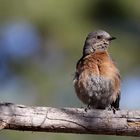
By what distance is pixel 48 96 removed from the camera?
56.1ft

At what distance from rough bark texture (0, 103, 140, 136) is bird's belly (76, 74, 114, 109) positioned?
1.35 meters

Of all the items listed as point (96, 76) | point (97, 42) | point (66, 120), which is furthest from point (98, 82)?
point (66, 120)

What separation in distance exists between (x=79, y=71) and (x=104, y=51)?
1.91 feet

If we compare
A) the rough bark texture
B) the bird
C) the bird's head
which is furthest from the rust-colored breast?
the rough bark texture

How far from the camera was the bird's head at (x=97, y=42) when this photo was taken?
952cm

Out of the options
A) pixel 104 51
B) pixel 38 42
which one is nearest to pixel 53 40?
pixel 38 42

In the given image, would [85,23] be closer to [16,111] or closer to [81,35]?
[81,35]

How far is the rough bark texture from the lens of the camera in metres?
7.18

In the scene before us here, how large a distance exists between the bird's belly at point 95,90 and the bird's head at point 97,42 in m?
0.75

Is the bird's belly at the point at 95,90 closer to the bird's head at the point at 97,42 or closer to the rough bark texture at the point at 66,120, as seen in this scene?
the bird's head at the point at 97,42

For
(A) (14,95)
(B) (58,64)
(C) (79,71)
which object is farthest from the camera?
(B) (58,64)

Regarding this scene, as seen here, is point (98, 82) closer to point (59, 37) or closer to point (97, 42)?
point (97, 42)

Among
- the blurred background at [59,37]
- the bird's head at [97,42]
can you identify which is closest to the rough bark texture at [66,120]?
the bird's head at [97,42]

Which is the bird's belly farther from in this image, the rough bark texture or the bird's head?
the rough bark texture
